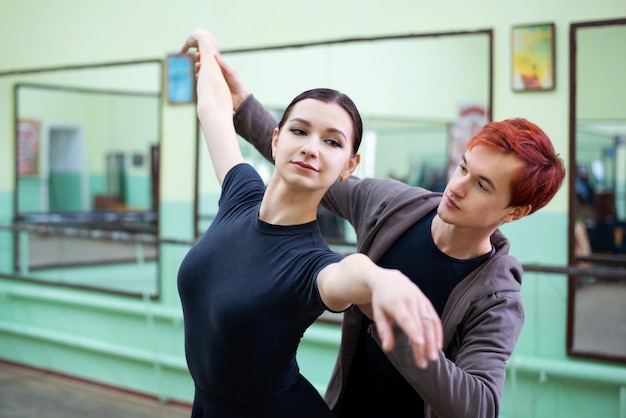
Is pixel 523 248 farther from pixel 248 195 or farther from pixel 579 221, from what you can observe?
pixel 248 195

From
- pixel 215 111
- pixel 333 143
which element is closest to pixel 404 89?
pixel 215 111

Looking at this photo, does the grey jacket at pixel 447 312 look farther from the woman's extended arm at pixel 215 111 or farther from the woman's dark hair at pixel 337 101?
the woman's dark hair at pixel 337 101

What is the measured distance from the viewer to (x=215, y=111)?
1696 mm

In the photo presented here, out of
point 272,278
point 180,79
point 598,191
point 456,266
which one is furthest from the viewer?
point 180,79

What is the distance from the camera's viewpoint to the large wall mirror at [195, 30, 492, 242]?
321 centimetres

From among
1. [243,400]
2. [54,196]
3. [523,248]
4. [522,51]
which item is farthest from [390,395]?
[54,196]

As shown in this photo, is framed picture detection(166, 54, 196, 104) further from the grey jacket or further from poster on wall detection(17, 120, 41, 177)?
the grey jacket

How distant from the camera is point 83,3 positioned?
4.60 metres

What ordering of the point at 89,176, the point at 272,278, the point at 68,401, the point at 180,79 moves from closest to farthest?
the point at 272,278, the point at 180,79, the point at 68,401, the point at 89,176

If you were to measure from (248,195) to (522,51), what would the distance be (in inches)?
77.5

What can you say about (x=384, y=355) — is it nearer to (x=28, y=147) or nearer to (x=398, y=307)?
(x=398, y=307)

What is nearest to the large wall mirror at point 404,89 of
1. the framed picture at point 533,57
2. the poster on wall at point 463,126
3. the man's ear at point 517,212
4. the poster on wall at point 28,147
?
the poster on wall at point 463,126

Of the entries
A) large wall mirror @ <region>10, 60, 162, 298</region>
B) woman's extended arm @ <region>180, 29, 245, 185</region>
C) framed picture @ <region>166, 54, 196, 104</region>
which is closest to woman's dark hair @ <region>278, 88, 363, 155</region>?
woman's extended arm @ <region>180, 29, 245, 185</region>

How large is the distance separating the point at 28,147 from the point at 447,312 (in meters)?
4.18
